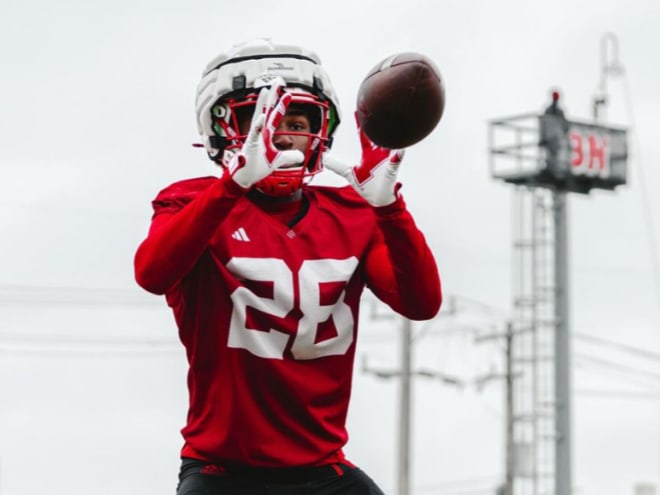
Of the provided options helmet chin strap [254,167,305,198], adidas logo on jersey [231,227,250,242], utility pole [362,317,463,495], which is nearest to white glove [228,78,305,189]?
helmet chin strap [254,167,305,198]

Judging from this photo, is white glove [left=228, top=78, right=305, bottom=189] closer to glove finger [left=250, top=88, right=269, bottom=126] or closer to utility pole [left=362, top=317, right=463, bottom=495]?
glove finger [left=250, top=88, right=269, bottom=126]

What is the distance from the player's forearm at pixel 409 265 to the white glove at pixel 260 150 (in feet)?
1.35

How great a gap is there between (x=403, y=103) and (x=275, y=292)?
835 mm

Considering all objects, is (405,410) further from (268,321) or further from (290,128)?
(268,321)

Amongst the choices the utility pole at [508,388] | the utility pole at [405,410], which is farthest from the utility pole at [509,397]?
the utility pole at [405,410]

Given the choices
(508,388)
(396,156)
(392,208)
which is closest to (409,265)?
(392,208)

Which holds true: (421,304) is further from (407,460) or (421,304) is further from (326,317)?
(407,460)

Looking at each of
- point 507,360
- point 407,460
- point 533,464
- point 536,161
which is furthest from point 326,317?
point 536,161

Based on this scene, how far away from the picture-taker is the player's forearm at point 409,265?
5926mm

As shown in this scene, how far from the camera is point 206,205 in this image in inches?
230

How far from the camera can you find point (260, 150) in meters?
5.83

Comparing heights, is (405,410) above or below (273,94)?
above

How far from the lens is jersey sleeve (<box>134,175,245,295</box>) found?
5844 millimetres

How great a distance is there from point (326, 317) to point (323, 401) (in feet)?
1.00
